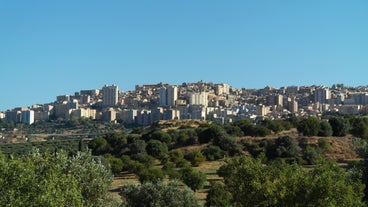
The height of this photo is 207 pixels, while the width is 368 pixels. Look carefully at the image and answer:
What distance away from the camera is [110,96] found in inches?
7234

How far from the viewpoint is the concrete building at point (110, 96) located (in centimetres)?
18200

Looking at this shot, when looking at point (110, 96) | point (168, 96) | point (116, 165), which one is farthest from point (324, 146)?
point (110, 96)

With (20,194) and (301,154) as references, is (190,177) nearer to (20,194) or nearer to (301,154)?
(301,154)

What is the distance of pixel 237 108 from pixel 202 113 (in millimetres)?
21301

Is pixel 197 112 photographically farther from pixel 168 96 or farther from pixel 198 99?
pixel 168 96

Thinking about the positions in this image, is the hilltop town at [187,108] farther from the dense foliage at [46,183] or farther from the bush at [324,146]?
the dense foliage at [46,183]

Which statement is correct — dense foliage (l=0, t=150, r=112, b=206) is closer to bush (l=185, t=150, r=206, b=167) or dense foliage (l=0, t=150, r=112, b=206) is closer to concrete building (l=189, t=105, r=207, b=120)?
bush (l=185, t=150, r=206, b=167)

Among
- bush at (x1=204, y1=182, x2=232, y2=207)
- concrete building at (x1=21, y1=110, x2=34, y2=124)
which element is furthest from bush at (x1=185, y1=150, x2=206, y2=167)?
concrete building at (x1=21, y1=110, x2=34, y2=124)

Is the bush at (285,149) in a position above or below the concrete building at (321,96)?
below

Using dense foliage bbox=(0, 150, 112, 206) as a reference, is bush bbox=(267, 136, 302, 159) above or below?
below

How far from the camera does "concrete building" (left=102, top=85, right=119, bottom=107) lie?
182000mm

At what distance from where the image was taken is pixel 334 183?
16.4m

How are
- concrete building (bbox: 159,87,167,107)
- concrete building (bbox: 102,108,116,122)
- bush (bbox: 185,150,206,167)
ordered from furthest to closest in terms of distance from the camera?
concrete building (bbox: 159,87,167,107) < concrete building (bbox: 102,108,116,122) < bush (bbox: 185,150,206,167)

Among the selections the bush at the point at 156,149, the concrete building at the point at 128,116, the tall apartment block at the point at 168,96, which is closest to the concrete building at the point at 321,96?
the tall apartment block at the point at 168,96
